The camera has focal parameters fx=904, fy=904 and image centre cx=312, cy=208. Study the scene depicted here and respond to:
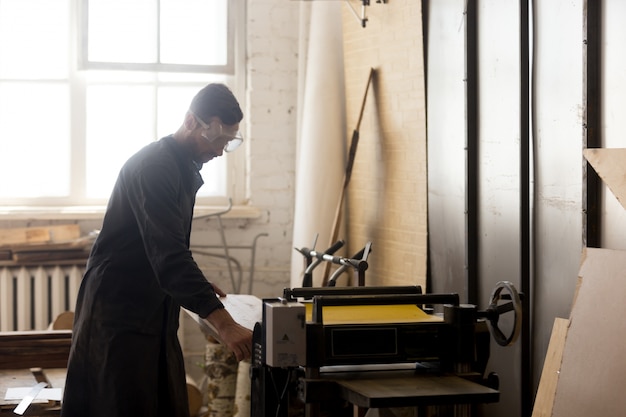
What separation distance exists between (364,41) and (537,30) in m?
1.61

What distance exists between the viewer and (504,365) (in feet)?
11.7

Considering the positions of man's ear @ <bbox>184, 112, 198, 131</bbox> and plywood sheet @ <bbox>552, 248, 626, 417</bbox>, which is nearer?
plywood sheet @ <bbox>552, 248, 626, 417</bbox>

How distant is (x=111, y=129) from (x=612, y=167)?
3.43 metres

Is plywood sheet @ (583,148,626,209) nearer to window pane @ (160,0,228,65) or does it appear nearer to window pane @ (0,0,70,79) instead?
window pane @ (160,0,228,65)

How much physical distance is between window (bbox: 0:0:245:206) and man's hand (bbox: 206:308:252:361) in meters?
3.03

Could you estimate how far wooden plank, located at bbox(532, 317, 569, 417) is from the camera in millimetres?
2986

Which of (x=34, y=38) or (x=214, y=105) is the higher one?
(x=34, y=38)

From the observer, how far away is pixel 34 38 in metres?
5.29

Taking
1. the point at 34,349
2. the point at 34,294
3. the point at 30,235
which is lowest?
the point at 34,349

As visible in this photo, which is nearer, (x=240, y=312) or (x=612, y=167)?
A: (x=612, y=167)

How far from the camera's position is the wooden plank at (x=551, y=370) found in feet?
9.80

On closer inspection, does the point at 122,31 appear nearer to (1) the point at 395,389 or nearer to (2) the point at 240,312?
(2) the point at 240,312

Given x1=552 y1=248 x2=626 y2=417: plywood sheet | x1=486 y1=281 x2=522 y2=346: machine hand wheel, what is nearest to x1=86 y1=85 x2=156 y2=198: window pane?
x1=552 y1=248 x2=626 y2=417: plywood sheet

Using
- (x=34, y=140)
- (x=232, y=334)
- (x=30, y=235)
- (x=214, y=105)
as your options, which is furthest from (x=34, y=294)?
(x=232, y=334)
